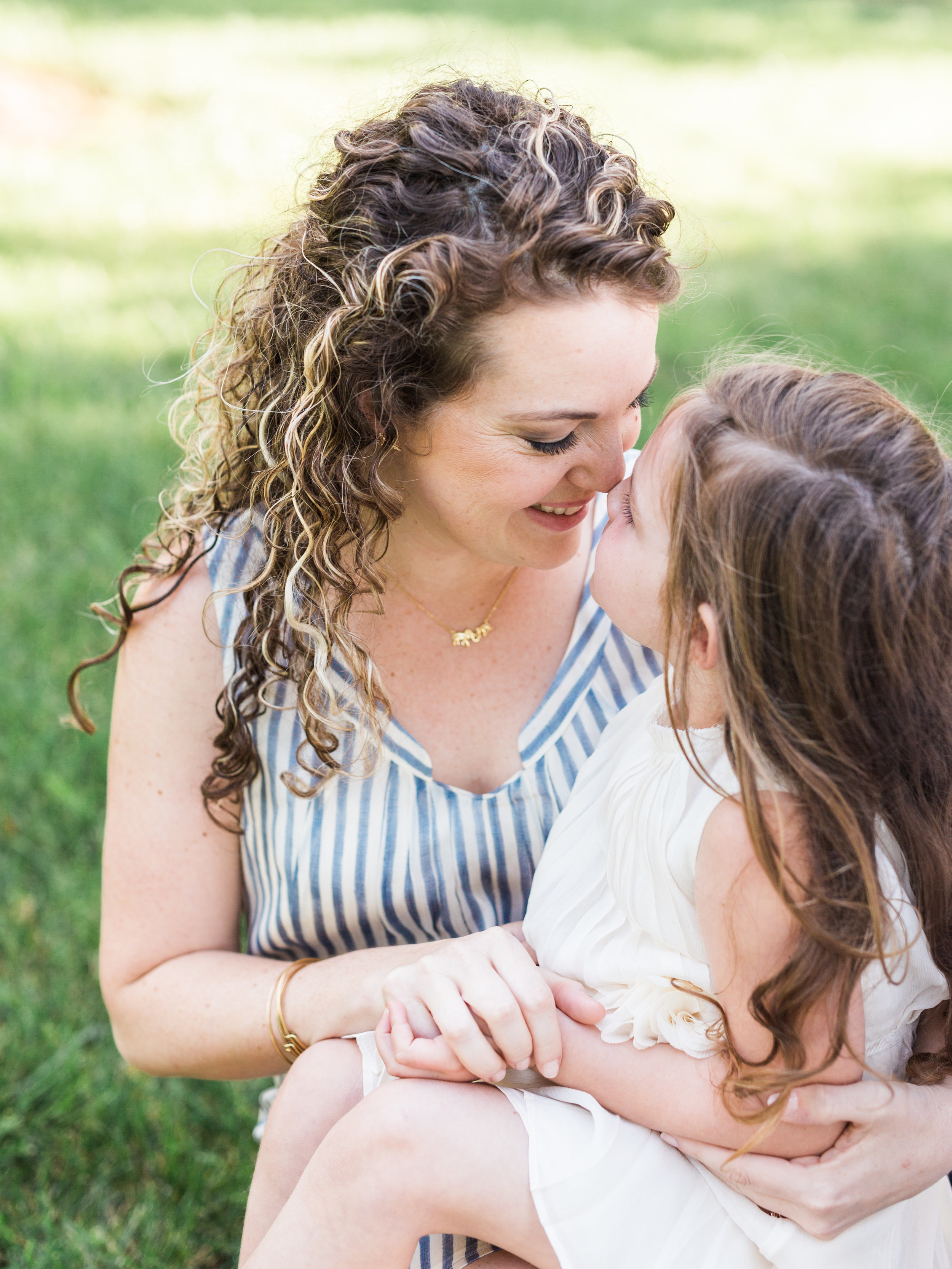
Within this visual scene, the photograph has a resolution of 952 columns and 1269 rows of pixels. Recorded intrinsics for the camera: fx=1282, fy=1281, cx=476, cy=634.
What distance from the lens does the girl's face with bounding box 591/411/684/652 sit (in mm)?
1776

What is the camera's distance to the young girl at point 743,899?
1.54 m

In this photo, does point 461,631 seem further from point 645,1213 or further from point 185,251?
point 185,251

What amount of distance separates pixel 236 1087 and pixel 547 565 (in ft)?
Answer: 4.58

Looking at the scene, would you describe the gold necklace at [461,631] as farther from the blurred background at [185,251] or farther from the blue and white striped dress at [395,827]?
the blurred background at [185,251]

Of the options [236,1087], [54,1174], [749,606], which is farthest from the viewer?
[236,1087]

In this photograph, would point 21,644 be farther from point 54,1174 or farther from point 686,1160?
point 686,1160

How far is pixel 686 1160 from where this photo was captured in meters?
1.70

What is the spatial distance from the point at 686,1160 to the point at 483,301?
1206mm

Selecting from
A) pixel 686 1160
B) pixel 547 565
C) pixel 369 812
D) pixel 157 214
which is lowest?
pixel 686 1160

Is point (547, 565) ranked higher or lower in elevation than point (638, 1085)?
higher

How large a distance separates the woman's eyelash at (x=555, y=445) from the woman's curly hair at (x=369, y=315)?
0.14 metres

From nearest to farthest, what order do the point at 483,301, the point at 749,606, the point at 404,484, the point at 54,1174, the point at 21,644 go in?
the point at 749,606, the point at 483,301, the point at 404,484, the point at 54,1174, the point at 21,644

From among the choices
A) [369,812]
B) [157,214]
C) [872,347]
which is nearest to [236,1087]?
[369,812]

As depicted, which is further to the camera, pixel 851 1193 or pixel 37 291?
pixel 37 291
